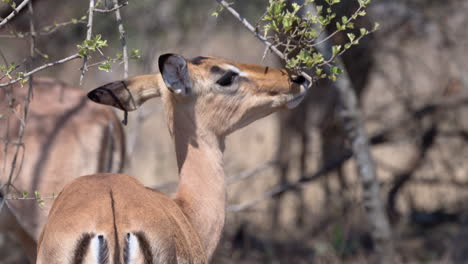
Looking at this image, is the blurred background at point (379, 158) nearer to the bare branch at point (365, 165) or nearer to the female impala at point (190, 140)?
the bare branch at point (365, 165)

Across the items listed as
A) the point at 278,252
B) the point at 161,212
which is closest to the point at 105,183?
the point at 161,212

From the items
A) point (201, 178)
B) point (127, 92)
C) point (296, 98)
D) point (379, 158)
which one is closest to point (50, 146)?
point (127, 92)

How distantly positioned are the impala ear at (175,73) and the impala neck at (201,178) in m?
0.20

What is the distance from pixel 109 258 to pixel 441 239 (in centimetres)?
558

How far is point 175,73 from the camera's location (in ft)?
12.7

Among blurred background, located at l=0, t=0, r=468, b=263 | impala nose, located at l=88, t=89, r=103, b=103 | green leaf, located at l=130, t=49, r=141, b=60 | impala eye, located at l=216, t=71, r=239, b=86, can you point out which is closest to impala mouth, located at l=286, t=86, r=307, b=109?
impala eye, located at l=216, t=71, r=239, b=86

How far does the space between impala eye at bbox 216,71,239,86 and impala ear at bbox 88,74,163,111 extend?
328 mm

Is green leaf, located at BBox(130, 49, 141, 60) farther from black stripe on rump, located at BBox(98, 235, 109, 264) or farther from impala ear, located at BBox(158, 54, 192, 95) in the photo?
black stripe on rump, located at BBox(98, 235, 109, 264)

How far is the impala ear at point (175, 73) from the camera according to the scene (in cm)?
373

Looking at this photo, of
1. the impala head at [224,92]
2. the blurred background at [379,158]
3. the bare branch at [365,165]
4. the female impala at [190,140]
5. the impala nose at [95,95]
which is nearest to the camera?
the female impala at [190,140]

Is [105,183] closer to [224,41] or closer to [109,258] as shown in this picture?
[109,258]

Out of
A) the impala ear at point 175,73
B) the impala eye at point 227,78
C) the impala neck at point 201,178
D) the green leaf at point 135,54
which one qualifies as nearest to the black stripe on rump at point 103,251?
the green leaf at point 135,54

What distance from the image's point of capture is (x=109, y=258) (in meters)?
2.87

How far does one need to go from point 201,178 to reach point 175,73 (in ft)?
1.92
